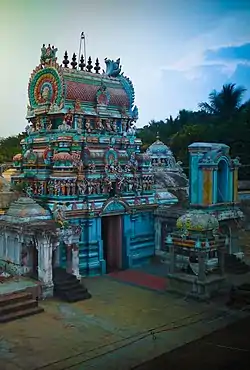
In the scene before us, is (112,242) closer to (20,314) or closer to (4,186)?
(4,186)

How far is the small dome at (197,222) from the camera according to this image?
10648mm

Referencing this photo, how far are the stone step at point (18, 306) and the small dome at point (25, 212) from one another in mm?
2202

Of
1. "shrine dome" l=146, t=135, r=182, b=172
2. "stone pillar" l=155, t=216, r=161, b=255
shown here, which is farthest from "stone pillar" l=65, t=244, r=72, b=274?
"shrine dome" l=146, t=135, r=182, b=172

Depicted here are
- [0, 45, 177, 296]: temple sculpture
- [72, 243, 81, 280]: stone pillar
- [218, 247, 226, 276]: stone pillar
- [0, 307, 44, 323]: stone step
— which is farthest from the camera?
[0, 45, 177, 296]: temple sculpture

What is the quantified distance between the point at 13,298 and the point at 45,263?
1.28 metres

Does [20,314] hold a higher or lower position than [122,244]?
lower

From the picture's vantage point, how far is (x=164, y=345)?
304 inches

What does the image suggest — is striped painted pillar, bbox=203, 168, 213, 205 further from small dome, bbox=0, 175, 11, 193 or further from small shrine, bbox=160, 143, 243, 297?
small dome, bbox=0, 175, 11, 193

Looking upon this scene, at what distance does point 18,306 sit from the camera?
360 inches

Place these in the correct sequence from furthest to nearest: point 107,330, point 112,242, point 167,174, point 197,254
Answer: point 167,174, point 112,242, point 197,254, point 107,330

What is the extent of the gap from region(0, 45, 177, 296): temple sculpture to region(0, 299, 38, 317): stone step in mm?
1718

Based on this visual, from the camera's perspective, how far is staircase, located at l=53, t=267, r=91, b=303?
33.4ft

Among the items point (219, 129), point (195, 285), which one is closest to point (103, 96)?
point (195, 285)

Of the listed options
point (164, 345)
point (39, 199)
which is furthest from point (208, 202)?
point (164, 345)
